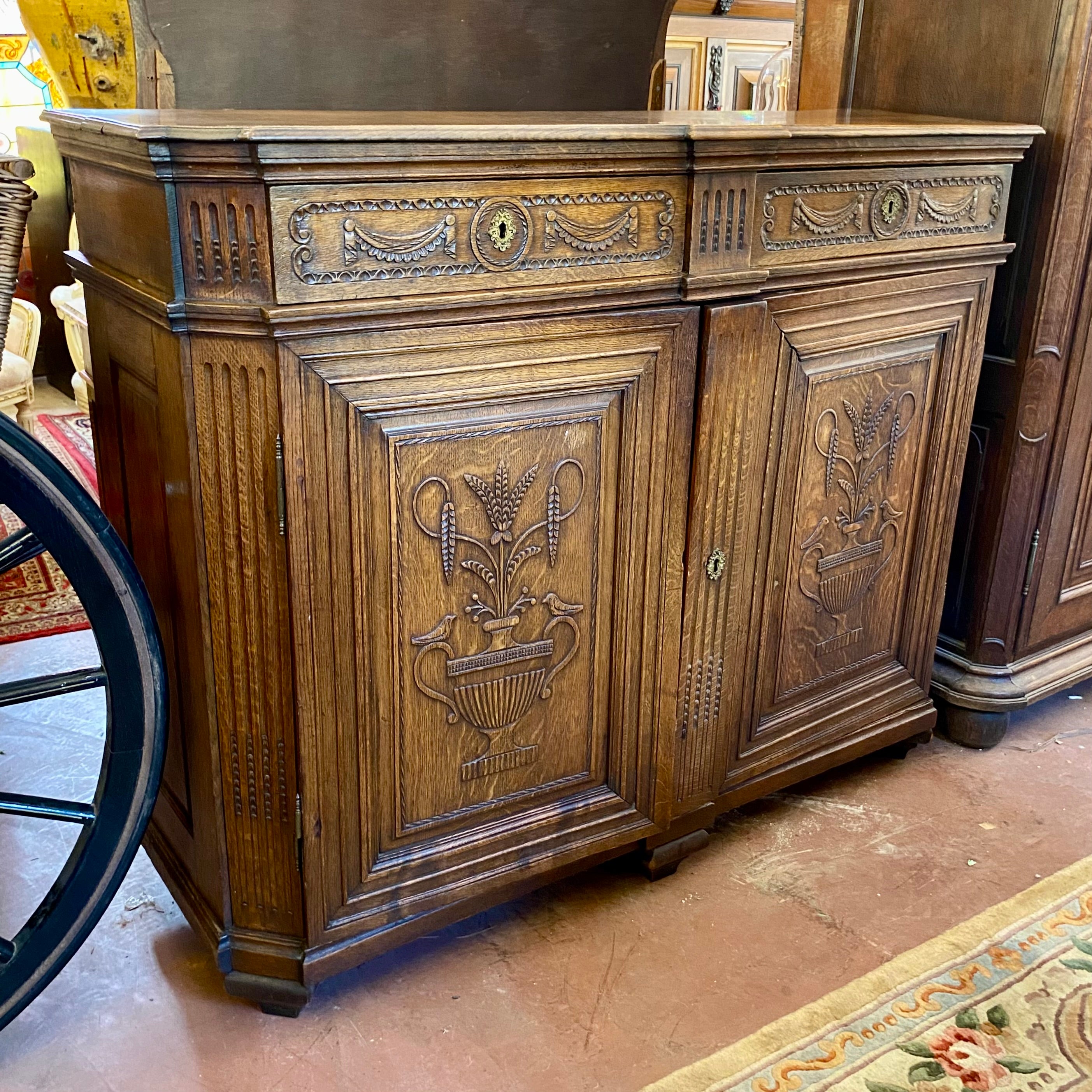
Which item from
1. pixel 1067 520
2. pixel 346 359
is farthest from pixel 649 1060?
pixel 1067 520

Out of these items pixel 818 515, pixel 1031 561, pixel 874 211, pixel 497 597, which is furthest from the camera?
pixel 1031 561

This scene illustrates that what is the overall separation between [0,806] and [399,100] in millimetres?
1335

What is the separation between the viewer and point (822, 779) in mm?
2117

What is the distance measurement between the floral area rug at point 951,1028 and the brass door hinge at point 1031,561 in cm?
67

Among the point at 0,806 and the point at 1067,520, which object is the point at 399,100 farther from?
the point at 1067,520

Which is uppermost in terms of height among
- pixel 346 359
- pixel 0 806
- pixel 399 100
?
pixel 399 100

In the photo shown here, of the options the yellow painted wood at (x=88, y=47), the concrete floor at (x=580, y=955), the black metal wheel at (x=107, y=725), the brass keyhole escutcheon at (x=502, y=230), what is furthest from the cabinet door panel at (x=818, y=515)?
the yellow painted wood at (x=88, y=47)

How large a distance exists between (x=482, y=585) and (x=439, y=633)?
0.08 metres

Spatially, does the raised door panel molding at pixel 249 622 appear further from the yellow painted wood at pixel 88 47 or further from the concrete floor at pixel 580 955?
the yellow painted wood at pixel 88 47

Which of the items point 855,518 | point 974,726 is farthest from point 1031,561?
point 855,518

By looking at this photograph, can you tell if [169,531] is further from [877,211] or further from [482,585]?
[877,211]

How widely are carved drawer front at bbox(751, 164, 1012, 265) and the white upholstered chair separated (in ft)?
6.82

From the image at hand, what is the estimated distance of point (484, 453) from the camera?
4.58 ft

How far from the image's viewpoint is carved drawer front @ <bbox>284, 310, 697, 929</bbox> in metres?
1.32
